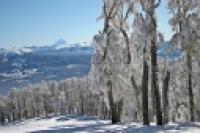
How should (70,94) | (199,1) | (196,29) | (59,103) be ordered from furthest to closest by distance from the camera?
(59,103), (70,94), (196,29), (199,1)

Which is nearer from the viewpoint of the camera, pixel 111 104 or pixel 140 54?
pixel 140 54

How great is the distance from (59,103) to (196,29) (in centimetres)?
15844

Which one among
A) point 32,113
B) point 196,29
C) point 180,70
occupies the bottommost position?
point 32,113

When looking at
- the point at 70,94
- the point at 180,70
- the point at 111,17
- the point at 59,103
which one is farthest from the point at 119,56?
the point at 59,103

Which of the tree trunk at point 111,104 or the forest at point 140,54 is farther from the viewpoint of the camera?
the tree trunk at point 111,104

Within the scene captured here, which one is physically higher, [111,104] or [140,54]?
[140,54]

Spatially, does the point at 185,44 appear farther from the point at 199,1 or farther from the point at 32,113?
the point at 32,113

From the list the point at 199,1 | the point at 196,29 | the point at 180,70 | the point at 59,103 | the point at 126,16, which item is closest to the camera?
the point at 199,1

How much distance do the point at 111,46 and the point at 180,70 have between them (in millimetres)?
11174

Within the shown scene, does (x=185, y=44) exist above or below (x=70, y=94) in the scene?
above

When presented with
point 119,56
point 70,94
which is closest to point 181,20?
point 119,56

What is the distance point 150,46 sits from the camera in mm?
35719

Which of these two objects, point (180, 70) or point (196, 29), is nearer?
point (196, 29)

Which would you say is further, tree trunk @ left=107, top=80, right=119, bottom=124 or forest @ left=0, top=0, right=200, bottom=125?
tree trunk @ left=107, top=80, right=119, bottom=124
